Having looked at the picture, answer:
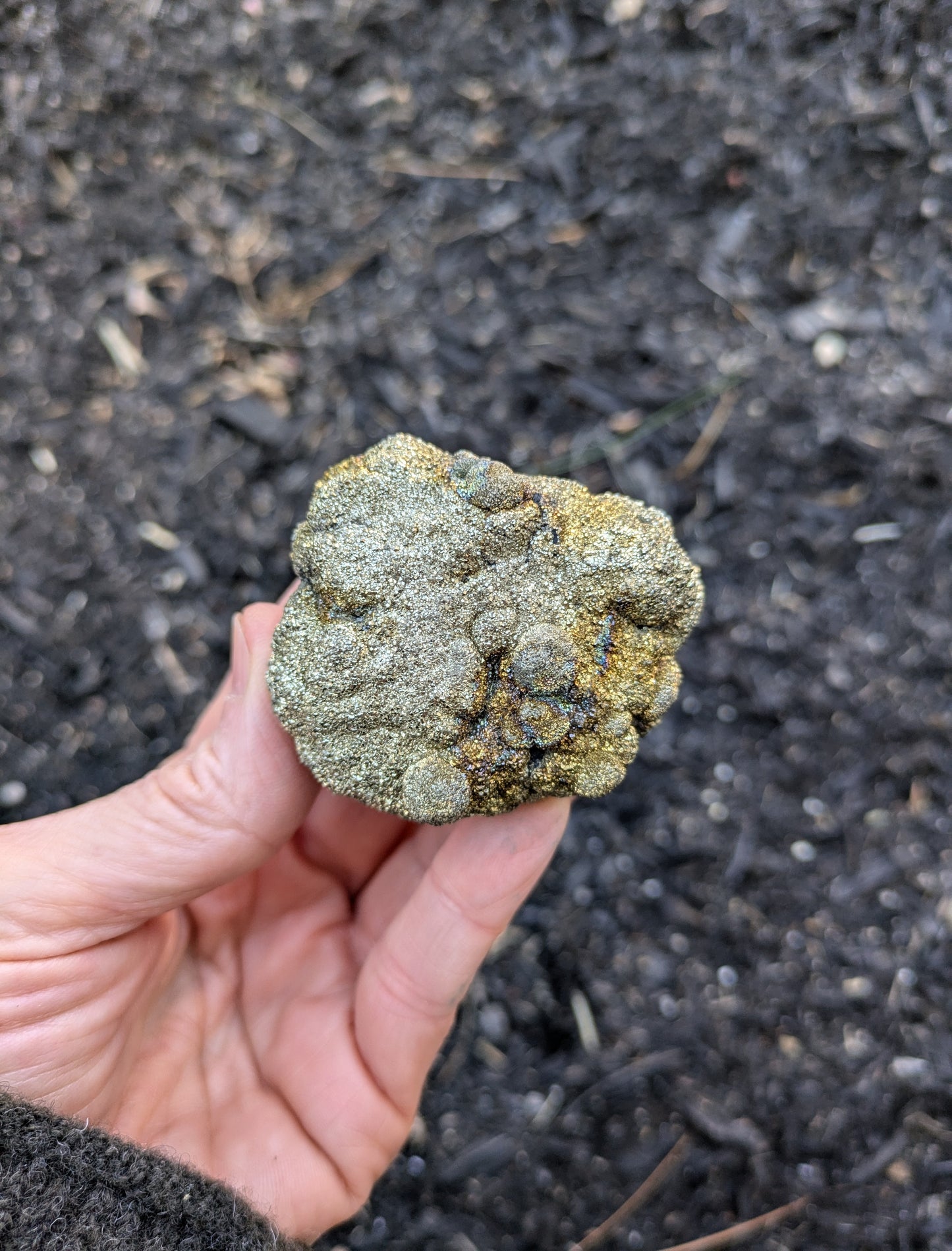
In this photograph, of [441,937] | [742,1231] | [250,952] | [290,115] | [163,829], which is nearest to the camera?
[163,829]

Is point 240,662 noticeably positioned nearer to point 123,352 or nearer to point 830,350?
point 123,352

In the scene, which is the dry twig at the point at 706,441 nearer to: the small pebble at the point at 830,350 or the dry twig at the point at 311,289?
the small pebble at the point at 830,350

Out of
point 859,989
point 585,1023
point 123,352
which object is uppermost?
point 123,352

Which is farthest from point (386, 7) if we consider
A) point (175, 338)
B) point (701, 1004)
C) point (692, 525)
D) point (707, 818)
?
point (701, 1004)

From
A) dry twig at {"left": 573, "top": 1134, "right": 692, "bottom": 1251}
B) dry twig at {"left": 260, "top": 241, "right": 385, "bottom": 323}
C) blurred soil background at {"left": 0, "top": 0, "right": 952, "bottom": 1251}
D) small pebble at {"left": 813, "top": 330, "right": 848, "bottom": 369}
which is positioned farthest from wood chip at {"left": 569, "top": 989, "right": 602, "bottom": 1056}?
dry twig at {"left": 260, "top": 241, "right": 385, "bottom": 323}

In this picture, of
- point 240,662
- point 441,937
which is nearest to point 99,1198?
point 441,937

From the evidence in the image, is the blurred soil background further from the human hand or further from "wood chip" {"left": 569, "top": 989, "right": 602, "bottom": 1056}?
the human hand
